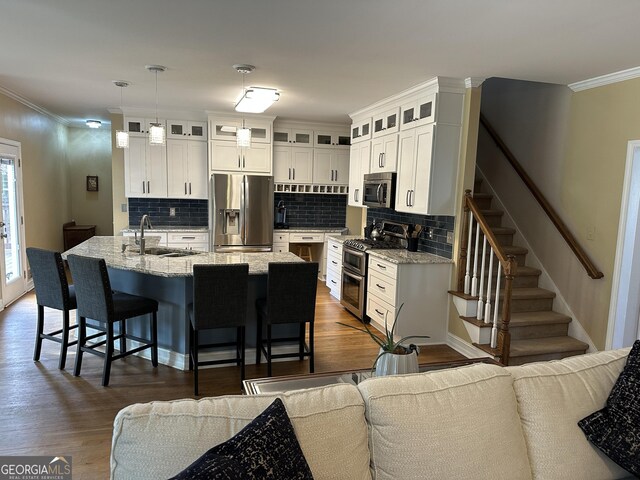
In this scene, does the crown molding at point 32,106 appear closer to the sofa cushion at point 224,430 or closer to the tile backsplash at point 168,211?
the tile backsplash at point 168,211

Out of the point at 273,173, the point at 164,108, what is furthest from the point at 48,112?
the point at 273,173

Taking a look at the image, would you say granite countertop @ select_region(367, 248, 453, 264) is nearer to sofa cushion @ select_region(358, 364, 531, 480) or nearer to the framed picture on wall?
sofa cushion @ select_region(358, 364, 531, 480)

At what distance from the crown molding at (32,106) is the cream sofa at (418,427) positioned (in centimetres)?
528

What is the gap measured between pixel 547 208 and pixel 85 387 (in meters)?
4.50

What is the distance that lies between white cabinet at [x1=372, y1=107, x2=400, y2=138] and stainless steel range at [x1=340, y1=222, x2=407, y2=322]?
3.72ft

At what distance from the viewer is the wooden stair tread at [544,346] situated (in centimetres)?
379

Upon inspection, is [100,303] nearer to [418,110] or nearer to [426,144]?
[426,144]

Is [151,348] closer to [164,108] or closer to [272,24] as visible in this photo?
[272,24]

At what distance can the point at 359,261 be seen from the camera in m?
5.15

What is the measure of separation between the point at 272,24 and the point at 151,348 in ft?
9.07

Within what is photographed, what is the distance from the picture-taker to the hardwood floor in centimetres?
A: 258

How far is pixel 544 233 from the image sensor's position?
4535mm

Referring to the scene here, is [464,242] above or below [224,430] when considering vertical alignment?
above

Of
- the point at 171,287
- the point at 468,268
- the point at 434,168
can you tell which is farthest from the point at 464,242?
the point at 171,287
